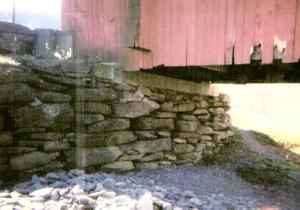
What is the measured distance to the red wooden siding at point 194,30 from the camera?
4141mm

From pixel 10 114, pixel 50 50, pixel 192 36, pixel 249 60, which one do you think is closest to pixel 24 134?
pixel 10 114

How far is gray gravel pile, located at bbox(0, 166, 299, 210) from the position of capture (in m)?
3.54

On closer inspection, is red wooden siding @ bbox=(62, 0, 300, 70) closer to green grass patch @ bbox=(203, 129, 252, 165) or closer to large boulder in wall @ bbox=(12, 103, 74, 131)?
large boulder in wall @ bbox=(12, 103, 74, 131)

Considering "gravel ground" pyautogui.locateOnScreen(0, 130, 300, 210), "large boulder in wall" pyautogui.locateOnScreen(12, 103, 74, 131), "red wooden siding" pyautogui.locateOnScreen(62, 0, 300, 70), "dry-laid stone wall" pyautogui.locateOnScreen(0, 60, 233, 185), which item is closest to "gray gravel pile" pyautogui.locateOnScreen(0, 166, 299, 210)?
"gravel ground" pyautogui.locateOnScreen(0, 130, 300, 210)

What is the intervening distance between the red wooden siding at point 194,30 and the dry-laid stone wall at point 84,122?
680 millimetres

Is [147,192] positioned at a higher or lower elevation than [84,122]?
lower

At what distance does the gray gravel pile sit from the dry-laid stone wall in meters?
0.29

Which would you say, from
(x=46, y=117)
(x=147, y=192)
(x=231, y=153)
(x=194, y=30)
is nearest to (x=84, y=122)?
(x=46, y=117)

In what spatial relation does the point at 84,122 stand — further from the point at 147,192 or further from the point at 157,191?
the point at 147,192

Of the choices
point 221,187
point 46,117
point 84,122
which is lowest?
point 221,187

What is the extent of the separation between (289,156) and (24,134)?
6.20 m

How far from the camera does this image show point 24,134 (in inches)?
185

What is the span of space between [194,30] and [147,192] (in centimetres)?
220

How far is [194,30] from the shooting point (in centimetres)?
477
